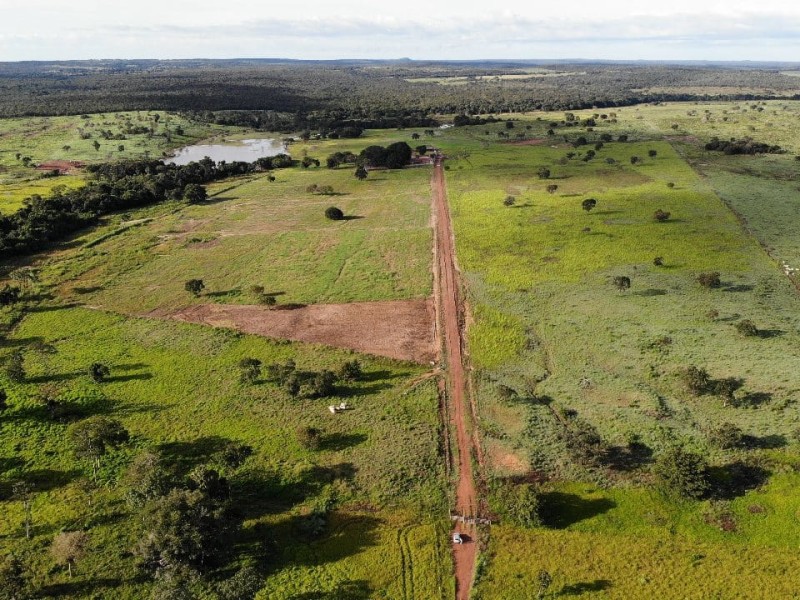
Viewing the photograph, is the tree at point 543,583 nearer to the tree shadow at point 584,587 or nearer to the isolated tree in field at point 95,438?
the tree shadow at point 584,587

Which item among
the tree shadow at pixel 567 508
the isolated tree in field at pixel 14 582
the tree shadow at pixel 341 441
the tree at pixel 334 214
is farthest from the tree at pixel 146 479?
the tree at pixel 334 214

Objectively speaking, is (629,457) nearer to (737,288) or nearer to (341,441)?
(341,441)

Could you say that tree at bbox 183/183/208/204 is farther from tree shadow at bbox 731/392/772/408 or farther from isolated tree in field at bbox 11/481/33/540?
tree shadow at bbox 731/392/772/408

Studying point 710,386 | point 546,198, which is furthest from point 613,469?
point 546,198

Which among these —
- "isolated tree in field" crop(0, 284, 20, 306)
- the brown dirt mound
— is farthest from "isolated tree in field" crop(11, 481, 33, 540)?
"isolated tree in field" crop(0, 284, 20, 306)

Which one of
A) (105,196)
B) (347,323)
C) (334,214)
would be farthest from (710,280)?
(105,196)
